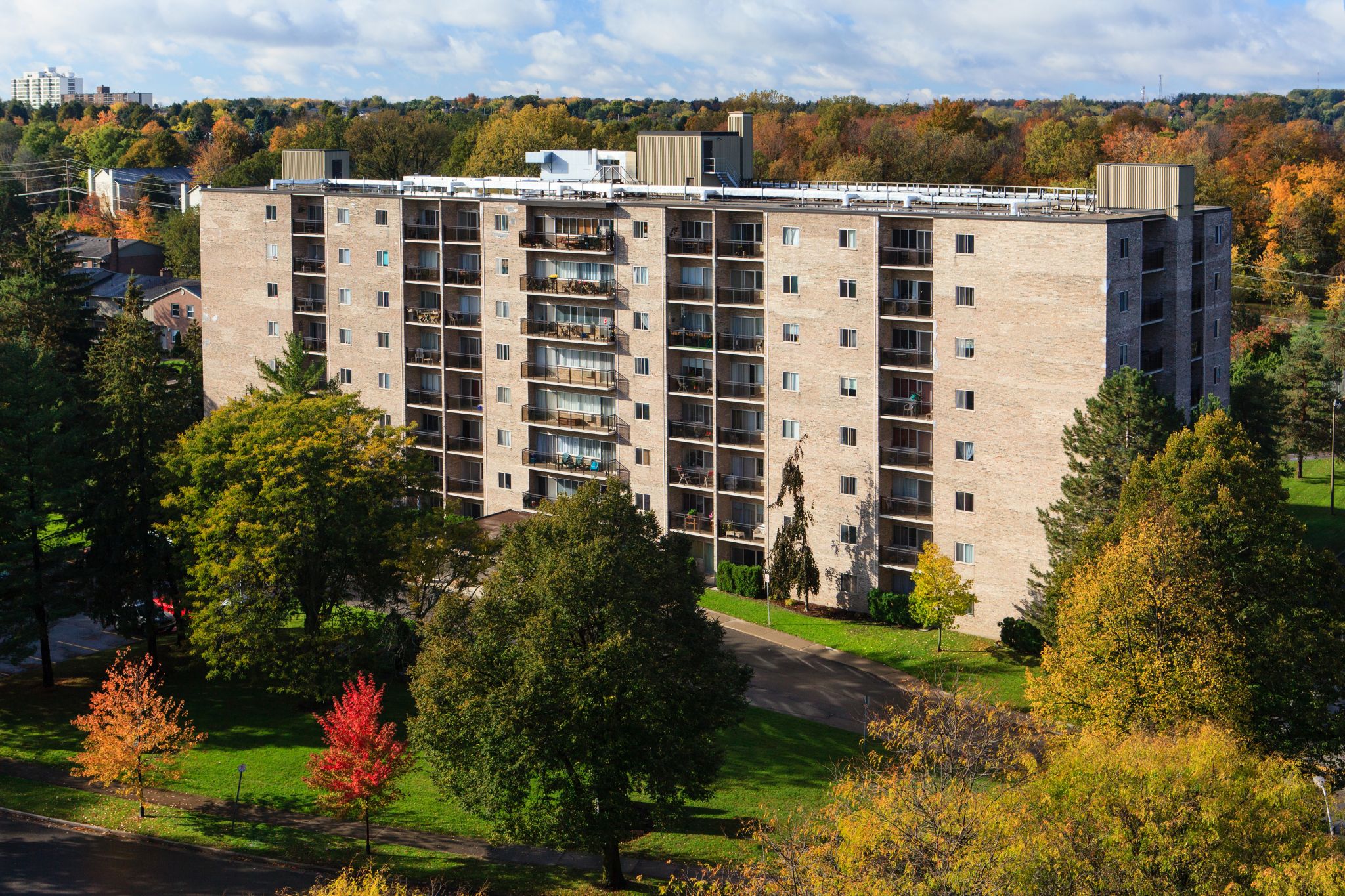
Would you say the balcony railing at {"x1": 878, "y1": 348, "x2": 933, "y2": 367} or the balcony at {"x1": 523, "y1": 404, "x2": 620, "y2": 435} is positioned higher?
the balcony railing at {"x1": 878, "y1": 348, "x2": 933, "y2": 367}

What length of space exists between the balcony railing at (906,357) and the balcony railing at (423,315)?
27685 mm

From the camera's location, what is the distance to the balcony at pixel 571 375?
3322 inches

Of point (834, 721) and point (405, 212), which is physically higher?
point (405, 212)

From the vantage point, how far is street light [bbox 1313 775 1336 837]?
43438 mm

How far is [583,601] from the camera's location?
48219mm

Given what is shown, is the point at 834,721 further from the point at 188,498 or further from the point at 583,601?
the point at 188,498

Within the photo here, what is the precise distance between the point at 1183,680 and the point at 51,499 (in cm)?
4500

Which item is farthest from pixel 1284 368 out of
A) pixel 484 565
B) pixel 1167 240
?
pixel 484 565

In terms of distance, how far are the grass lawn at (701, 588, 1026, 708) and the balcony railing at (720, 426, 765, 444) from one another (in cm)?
812

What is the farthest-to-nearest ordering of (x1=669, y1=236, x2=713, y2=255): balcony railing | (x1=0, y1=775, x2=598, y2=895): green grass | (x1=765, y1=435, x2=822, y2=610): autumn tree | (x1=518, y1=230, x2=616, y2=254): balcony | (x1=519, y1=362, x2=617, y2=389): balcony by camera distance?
(x1=519, y1=362, x2=617, y2=389): balcony, (x1=518, y1=230, x2=616, y2=254): balcony, (x1=669, y1=236, x2=713, y2=255): balcony railing, (x1=765, y1=435, x2=822, y2=610): autumn tree, (x1=0, y1=775, x2=598, y2=895): green grass

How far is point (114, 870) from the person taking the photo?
169 feet

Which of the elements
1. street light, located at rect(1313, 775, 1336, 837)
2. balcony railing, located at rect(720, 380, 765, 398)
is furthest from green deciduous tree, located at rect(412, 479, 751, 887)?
balcony railing, located at rect(720, 380, 765, 398)

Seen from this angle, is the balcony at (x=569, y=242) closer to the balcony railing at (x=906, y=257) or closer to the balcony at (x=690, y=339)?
the balcony at (x=690, y=339)

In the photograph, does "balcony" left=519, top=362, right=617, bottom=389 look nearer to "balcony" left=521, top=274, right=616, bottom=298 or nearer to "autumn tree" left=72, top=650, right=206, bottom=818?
"balcony" left=521, top=274, right=616, bottom=298
